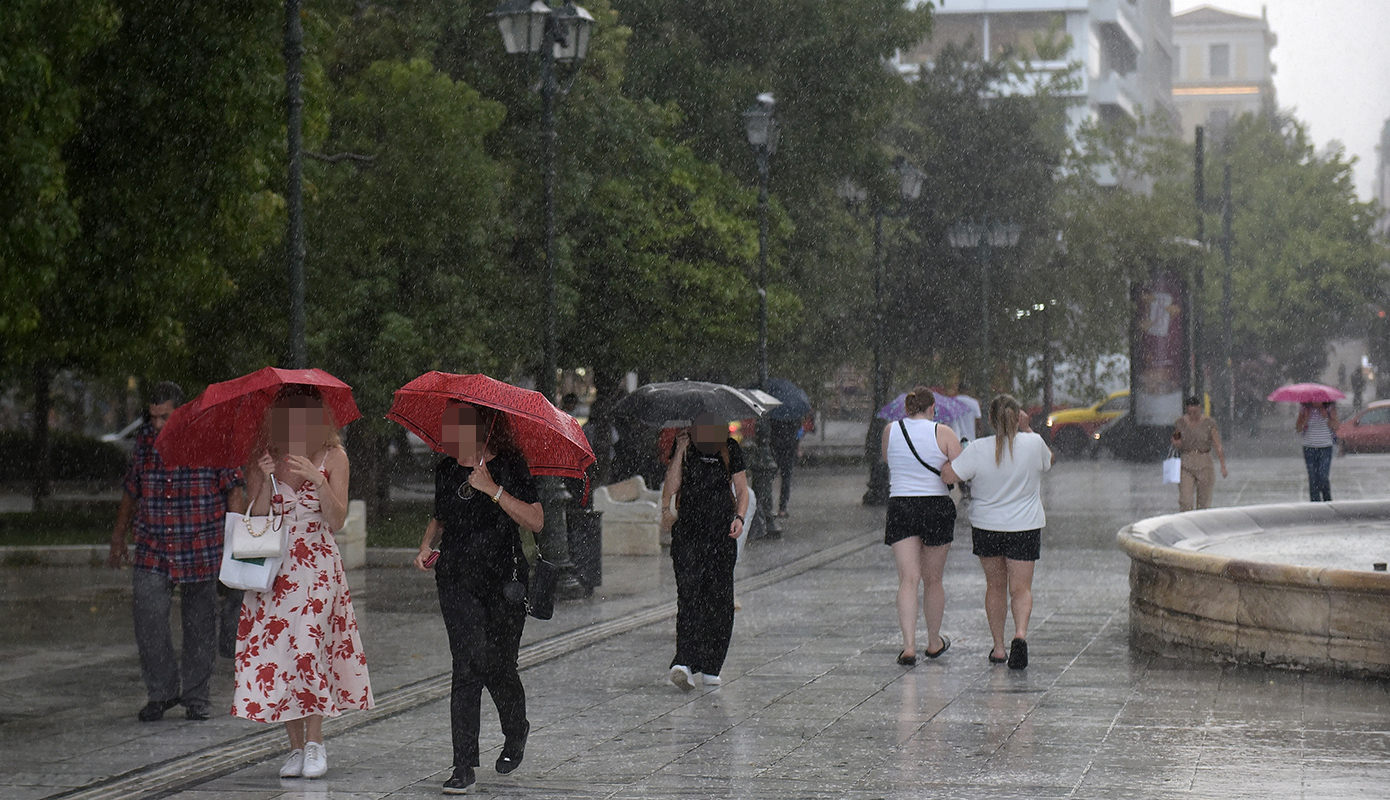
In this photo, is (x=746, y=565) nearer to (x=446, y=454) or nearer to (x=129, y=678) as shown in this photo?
(x=129, y=678)

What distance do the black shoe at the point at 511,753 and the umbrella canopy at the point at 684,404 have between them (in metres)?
2.89

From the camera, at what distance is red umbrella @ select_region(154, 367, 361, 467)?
720 centimetres

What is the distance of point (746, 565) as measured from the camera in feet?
57.5

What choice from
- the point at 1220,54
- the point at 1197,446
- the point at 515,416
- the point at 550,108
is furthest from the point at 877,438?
the point at 1220,54

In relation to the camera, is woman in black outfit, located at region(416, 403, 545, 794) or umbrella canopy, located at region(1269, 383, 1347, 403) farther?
umbrella canopy, located at region(1269, 383, 1347, 403)

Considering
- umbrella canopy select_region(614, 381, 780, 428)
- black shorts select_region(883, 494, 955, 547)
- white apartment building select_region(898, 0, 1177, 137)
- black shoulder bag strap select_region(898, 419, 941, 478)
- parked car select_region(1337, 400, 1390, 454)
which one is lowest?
parked car select_region(1337, 400, 1390, 454)

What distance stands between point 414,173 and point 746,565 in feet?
20.0

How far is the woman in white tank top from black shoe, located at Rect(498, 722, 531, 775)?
3809mm

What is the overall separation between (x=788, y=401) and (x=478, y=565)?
647 inches

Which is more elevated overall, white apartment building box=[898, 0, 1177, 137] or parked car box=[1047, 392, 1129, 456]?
white apartment building box=[898, 0, 1177, 137]

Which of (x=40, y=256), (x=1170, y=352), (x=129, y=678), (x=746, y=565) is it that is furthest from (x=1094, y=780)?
(x=1170, y=352)

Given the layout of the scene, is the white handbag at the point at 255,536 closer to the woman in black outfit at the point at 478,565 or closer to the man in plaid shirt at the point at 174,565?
the woman in black outfit at the point at 478,565

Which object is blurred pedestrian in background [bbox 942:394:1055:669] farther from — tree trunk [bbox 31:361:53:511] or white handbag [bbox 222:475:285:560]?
tree trunk [bbox 31:361:53:511]

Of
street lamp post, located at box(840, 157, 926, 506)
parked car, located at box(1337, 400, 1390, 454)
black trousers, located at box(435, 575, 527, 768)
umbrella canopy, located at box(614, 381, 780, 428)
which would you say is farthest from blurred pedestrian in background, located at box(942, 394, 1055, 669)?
parked car, located at box(1337, 400, 1390, 454)
